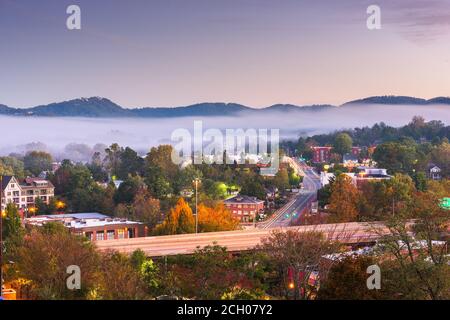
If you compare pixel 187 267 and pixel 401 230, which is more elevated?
pixel 401 230

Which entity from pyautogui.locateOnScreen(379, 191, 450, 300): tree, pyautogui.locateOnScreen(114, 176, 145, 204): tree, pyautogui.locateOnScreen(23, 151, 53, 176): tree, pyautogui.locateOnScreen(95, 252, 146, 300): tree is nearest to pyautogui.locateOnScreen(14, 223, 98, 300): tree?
pyautogui.locateOnScreen(95, 252, 146, 300): tree

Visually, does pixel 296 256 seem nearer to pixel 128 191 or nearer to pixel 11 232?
pixel 11 232

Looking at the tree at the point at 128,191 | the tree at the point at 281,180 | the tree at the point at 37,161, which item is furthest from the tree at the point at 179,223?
the tree at the point at 37,161

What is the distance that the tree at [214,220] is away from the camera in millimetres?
13469

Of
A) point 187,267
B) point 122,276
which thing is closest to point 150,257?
point 187,267

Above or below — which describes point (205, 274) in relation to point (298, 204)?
above

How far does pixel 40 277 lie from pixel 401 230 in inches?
161

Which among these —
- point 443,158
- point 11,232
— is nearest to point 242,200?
point 11,232

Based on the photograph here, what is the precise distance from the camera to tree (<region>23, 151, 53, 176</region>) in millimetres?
27141

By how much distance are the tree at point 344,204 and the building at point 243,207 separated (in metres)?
3.27

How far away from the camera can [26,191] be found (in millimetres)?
20750

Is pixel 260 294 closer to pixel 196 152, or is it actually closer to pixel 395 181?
pixel 395 181

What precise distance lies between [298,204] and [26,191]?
9516 millimetres

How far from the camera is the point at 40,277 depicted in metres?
6.82
